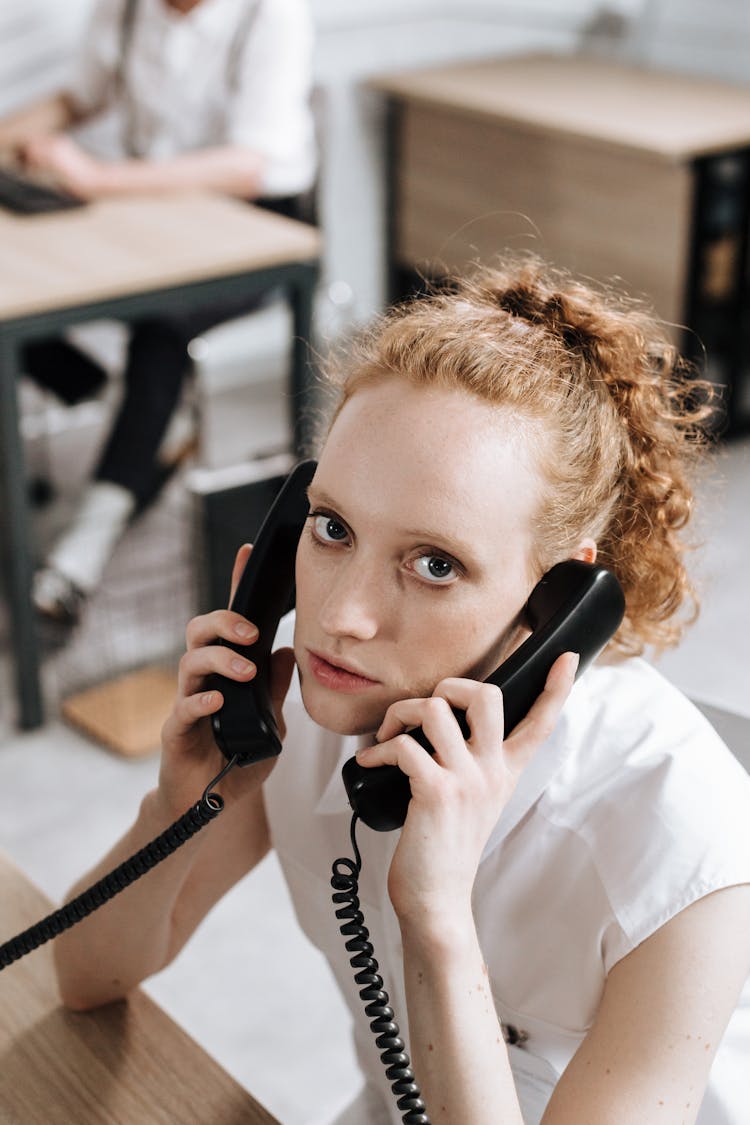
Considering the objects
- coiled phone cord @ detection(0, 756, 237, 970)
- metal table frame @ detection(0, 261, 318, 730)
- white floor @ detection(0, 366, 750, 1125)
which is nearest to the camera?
coiled phone cord @ detection(0, 756, 237, 970)

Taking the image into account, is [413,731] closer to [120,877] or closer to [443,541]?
[443,541]

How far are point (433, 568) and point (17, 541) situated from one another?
1.73 m

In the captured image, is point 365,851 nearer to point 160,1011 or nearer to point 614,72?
point 160,1011

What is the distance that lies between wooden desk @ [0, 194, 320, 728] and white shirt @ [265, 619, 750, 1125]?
141cm


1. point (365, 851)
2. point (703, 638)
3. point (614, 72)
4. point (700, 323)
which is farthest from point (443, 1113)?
point (614, 72)

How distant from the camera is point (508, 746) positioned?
0.79m

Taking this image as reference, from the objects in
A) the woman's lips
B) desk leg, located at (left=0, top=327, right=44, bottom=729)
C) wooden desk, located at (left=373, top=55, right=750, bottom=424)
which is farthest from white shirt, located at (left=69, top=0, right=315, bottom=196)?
the woman's lips

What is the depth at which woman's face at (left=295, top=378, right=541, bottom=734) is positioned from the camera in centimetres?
77

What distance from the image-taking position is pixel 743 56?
4.23m

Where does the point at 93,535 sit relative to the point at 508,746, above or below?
below

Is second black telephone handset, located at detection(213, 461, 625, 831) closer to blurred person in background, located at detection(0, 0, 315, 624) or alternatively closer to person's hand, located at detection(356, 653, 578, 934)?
person's hand, located at detection(356, 653, 578, 934)

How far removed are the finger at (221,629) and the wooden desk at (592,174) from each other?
7.85 ft

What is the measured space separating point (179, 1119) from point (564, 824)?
0.95 ft

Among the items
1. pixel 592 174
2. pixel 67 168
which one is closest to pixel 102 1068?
pixel 67 168
